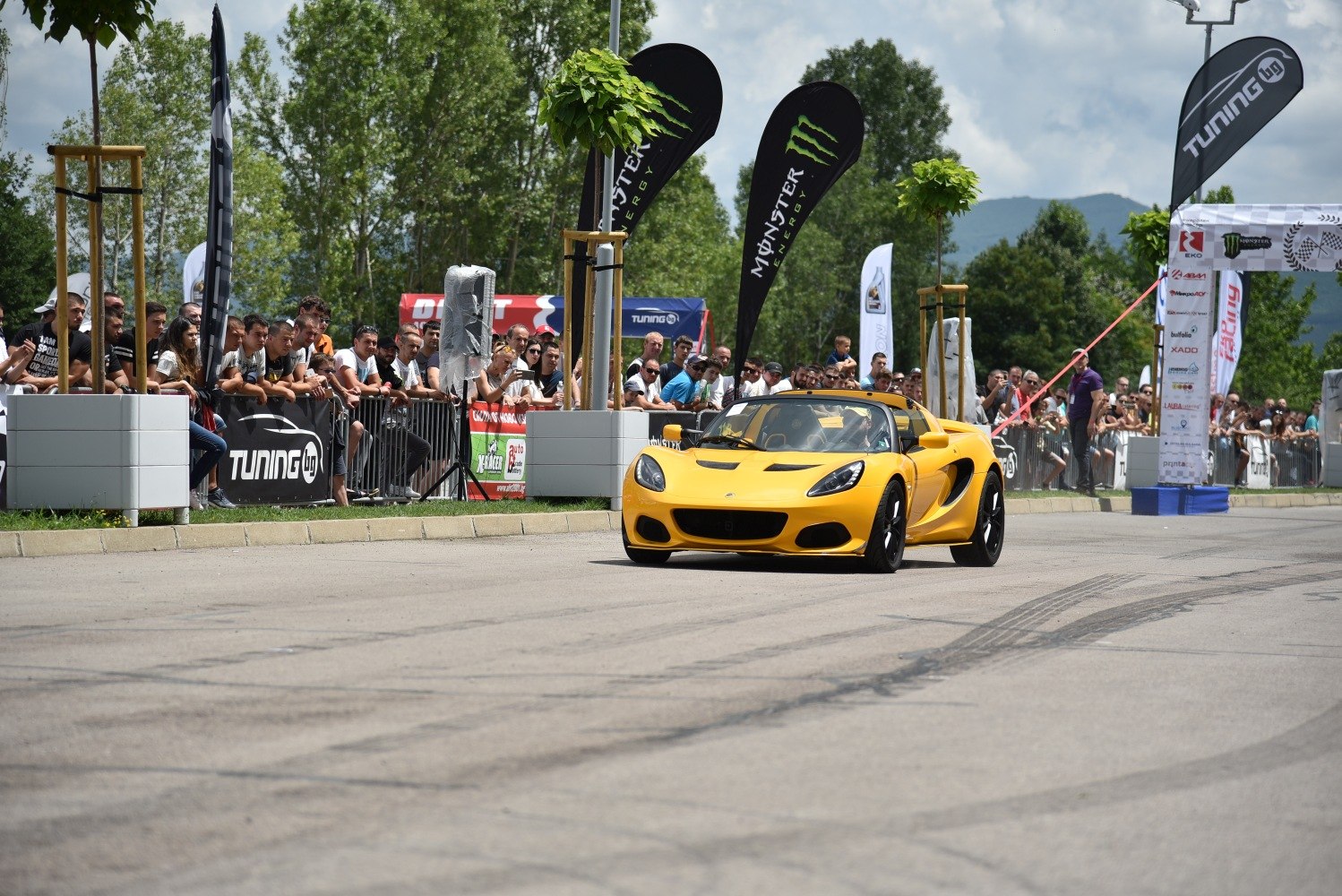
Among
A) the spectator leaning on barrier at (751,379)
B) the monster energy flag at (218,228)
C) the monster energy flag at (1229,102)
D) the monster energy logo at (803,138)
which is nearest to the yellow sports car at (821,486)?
the monster energy flag at (218,228)

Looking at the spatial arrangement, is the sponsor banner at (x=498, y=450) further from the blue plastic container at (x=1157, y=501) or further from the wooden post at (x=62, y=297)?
the blue plastic container at (x=1157, y=501)

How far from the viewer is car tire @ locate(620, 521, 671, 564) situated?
12414 mm

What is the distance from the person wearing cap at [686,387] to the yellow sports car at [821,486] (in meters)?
7.82

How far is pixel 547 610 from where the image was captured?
8977 mm

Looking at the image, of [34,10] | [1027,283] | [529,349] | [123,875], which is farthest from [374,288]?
[123,875]

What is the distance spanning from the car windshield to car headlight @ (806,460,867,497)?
1.85ft

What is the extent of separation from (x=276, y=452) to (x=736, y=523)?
19.6ft

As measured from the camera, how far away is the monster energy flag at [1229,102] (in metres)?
24.4

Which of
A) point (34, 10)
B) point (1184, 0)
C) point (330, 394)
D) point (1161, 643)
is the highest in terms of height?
point (1184, 0)

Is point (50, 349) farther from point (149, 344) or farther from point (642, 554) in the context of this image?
point (642, 554)

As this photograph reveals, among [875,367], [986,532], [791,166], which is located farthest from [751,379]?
[986,532]

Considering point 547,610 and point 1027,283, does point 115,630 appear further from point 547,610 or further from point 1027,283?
point 1027,283

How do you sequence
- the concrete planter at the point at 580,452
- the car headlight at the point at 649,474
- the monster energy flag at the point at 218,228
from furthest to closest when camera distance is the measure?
the concrete planter at the point at 580,452 < the monster energy flag at the point at 218,228 < the car headlight at the point at 649,474

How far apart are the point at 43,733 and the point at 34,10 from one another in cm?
1040
